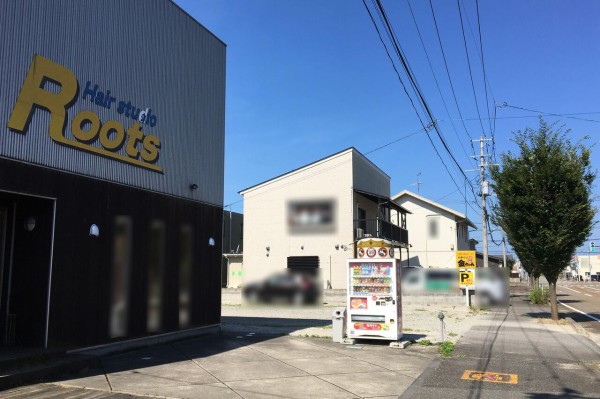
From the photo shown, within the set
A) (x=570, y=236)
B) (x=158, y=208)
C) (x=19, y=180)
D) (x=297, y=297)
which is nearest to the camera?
(x=19, y=180)

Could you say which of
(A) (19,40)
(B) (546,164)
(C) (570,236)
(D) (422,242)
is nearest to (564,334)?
(C) (570,236)

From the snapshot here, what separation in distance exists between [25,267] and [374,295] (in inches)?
316

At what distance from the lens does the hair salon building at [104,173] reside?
345 inches

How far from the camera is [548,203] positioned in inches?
717

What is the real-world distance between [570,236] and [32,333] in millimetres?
17662

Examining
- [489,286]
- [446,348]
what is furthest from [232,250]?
[446,348]

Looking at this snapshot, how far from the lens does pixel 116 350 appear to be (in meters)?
10.3

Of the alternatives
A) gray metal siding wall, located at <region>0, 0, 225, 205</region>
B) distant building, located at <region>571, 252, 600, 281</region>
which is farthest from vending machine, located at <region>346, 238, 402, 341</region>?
distant building, located at <region>571, 252, 600, 281</region>

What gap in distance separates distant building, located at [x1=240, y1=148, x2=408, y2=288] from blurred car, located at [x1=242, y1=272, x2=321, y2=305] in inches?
161

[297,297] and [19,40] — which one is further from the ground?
[19,40]

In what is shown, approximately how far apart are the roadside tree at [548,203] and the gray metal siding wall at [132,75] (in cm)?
1175

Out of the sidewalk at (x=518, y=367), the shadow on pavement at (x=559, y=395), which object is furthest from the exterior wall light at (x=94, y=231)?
the shadow on pavement at (x=559, y=395)

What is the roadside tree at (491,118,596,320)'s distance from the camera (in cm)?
1808

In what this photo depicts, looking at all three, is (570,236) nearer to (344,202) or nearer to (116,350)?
(344,202)
